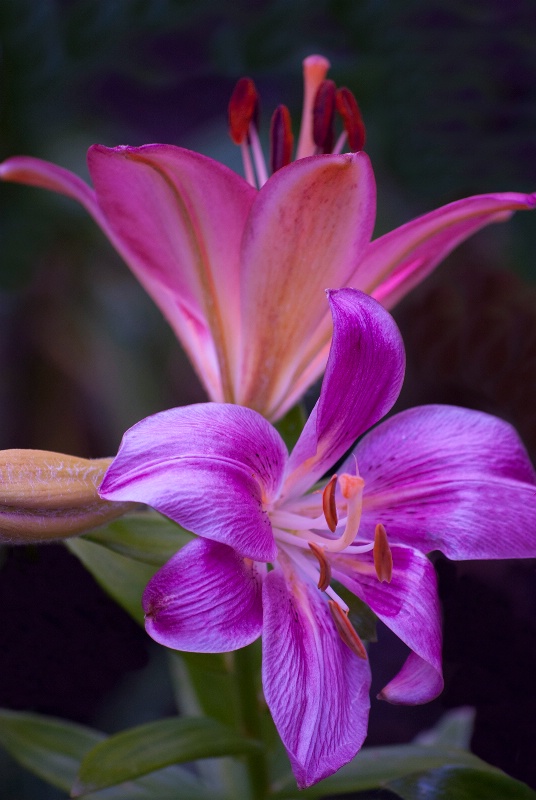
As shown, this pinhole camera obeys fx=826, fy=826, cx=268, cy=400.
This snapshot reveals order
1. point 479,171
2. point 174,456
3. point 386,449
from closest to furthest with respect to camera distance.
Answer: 1. point 174,456
2. point 386,449
3. point 479,171

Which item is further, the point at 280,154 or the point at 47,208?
the point at 47,208

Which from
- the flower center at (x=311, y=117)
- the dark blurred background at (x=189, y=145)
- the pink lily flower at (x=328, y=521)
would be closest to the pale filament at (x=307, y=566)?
the pink lily flower at (x=328, y=521)

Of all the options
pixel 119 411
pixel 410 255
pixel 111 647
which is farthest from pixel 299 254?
pixel 119 411

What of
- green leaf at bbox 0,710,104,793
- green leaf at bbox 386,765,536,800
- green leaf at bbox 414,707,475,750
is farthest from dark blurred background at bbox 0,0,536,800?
green leaf at bbox 386,765,536,800

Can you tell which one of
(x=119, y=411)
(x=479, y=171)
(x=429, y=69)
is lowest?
(x=119, y=411)

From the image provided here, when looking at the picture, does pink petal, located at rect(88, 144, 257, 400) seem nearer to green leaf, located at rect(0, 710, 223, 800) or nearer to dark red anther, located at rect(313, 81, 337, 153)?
dark red anther, located at rect(313, 81, 337, 153)

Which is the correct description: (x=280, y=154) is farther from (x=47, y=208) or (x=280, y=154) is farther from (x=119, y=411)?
(x=47, y=208)

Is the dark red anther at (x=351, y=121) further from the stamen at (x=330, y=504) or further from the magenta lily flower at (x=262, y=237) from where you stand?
the stamen at (x=330, y=504)
